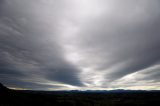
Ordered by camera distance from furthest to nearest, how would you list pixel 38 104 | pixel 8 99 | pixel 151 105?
pixel 151 105, pixel 38 104, pixel 8 99

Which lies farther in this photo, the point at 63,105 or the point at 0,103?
the point at 63,105

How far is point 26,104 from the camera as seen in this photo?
6756 centimetres

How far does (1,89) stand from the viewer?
2768 inches

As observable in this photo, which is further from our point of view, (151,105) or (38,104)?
(151,105)

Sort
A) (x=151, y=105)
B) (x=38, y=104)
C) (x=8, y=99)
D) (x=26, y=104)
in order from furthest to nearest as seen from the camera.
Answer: (x=151, y=105) < (x=38, y=104) < (x=26, y=104) < (x=8, y=99)

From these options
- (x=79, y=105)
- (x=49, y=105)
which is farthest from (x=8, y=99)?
(x=79, y=105)

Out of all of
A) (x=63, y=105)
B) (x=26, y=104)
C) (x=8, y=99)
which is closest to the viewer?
(x=8, y=99)

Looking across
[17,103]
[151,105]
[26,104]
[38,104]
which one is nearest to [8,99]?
[17,103]

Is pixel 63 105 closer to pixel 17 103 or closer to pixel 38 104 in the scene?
pixel 38 104

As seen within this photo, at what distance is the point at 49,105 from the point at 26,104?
49.6ft

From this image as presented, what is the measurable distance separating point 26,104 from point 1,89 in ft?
51.6

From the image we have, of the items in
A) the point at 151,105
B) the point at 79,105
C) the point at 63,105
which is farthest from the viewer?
the point at 151,105

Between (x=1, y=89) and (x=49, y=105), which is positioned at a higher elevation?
(x=1, y=89)

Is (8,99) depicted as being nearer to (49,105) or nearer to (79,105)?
(49,105)
